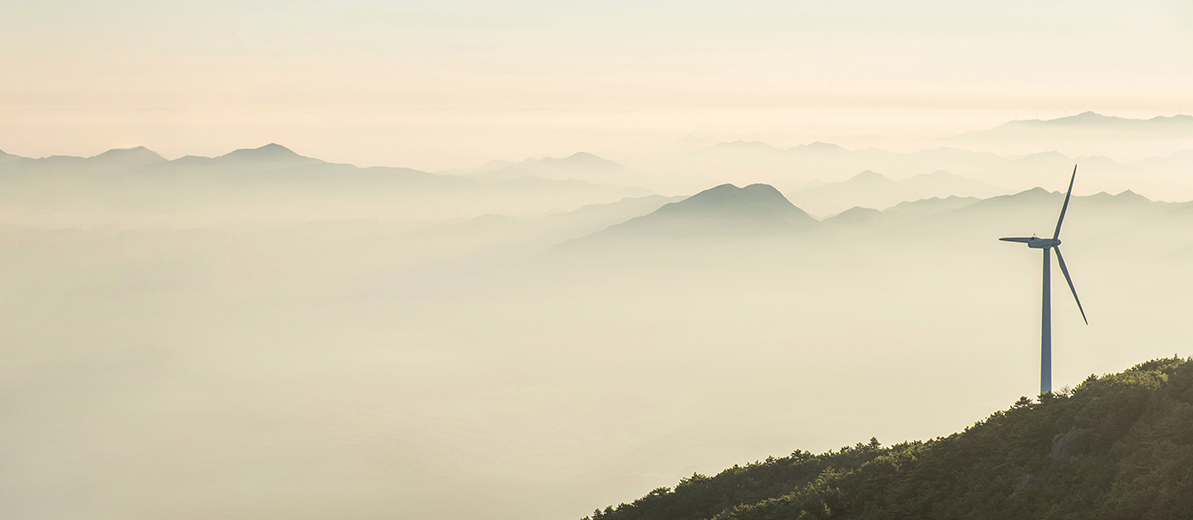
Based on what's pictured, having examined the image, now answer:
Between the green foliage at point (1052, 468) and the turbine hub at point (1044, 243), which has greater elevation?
the turbine hub at point (1044, 243)

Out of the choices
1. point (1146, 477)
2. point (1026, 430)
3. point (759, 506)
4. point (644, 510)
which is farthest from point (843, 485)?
point (644, 510)

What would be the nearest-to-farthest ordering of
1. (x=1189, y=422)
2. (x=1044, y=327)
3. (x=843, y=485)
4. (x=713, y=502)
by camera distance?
(x=1189, y=422), (x=843, y=485), (x=1044, y=327), (x=713, y=502)

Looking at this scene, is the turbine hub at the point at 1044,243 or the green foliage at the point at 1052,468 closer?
the green foliage at the point at 1052,468

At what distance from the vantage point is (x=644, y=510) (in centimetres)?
6291

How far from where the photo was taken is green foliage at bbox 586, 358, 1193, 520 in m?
33.0

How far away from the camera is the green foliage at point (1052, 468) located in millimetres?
33031

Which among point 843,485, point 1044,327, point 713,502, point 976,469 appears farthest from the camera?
point 713,502

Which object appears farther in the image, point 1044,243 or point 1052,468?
point 1044,243

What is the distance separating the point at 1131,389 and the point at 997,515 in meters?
10.0

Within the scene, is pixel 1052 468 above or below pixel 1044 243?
below

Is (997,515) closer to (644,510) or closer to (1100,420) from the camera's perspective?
(1100,420)

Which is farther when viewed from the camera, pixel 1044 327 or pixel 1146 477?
pixel 1044 327

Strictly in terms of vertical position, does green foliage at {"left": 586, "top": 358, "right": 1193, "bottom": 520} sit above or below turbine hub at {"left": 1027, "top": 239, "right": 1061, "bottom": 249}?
below

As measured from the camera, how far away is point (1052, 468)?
38000 mm
